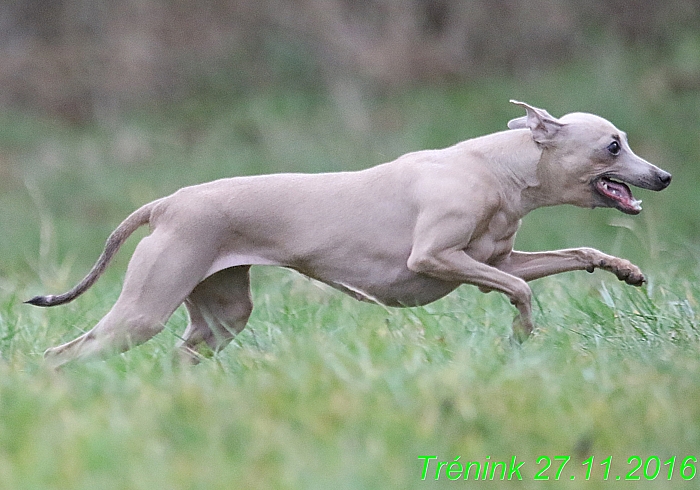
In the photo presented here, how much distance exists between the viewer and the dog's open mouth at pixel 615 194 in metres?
5.40

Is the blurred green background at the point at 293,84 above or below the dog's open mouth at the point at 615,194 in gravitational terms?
below

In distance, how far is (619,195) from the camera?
5.43 metres

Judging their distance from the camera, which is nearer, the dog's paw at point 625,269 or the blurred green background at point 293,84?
the dog's paw at point 625,269

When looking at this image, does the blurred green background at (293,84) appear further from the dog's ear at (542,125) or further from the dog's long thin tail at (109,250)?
the dog's ear at (542,125)

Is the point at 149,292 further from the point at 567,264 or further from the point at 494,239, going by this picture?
the point at 567,264

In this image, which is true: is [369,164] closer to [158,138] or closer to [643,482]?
[158,138]

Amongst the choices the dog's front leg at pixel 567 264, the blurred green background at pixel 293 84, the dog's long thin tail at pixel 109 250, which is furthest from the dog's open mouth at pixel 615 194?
the blurred green background at pixel 293 84

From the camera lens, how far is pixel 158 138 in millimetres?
15375

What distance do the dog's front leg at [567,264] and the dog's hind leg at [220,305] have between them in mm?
1208

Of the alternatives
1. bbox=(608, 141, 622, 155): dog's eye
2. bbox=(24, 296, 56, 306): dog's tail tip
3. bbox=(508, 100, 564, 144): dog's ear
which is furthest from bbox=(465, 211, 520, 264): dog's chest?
bbox=(24, 296, 56, 306): dog's tail tip

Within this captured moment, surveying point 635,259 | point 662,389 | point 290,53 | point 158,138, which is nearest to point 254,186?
point 662,389

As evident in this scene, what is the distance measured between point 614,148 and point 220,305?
6.44 feet

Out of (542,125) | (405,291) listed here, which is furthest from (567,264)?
(405,291)

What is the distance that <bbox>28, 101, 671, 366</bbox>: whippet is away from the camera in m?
5.18
